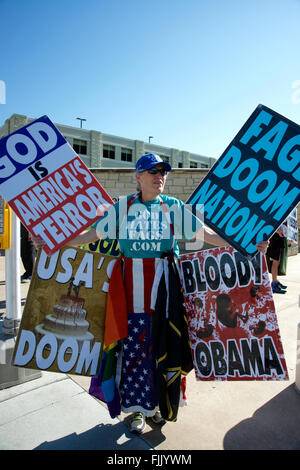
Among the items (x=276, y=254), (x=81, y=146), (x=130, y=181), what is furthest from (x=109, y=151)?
(x=276, y=254)

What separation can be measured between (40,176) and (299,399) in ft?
8.51

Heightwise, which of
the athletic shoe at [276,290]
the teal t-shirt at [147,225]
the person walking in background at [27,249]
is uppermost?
the teal t-shirt at [147,225]

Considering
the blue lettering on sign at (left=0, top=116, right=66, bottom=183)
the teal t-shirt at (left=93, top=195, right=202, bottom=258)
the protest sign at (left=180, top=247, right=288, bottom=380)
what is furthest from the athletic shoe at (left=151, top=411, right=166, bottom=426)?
the blue lettering on sign at (left=0, top=116, right=66, bottom=183)

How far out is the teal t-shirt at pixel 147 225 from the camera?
1.79 metres

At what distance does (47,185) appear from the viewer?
6.59 ft

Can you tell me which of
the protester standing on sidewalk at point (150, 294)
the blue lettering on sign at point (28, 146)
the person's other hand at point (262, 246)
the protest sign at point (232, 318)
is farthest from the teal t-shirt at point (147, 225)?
the blue lettering on sign at point (28, 146)

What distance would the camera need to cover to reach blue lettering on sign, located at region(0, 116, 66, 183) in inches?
77.3

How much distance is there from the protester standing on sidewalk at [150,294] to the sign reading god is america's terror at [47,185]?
30cm

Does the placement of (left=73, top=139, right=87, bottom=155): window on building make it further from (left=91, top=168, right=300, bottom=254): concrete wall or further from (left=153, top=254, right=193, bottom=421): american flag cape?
(left=153, top=254, right=193, bottom=421): american flag cape

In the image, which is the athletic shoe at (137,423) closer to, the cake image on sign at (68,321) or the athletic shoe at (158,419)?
the athletic shoe at (158,419)

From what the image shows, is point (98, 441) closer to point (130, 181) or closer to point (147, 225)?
point (147, 225)

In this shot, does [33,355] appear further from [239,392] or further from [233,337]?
[239,392]
